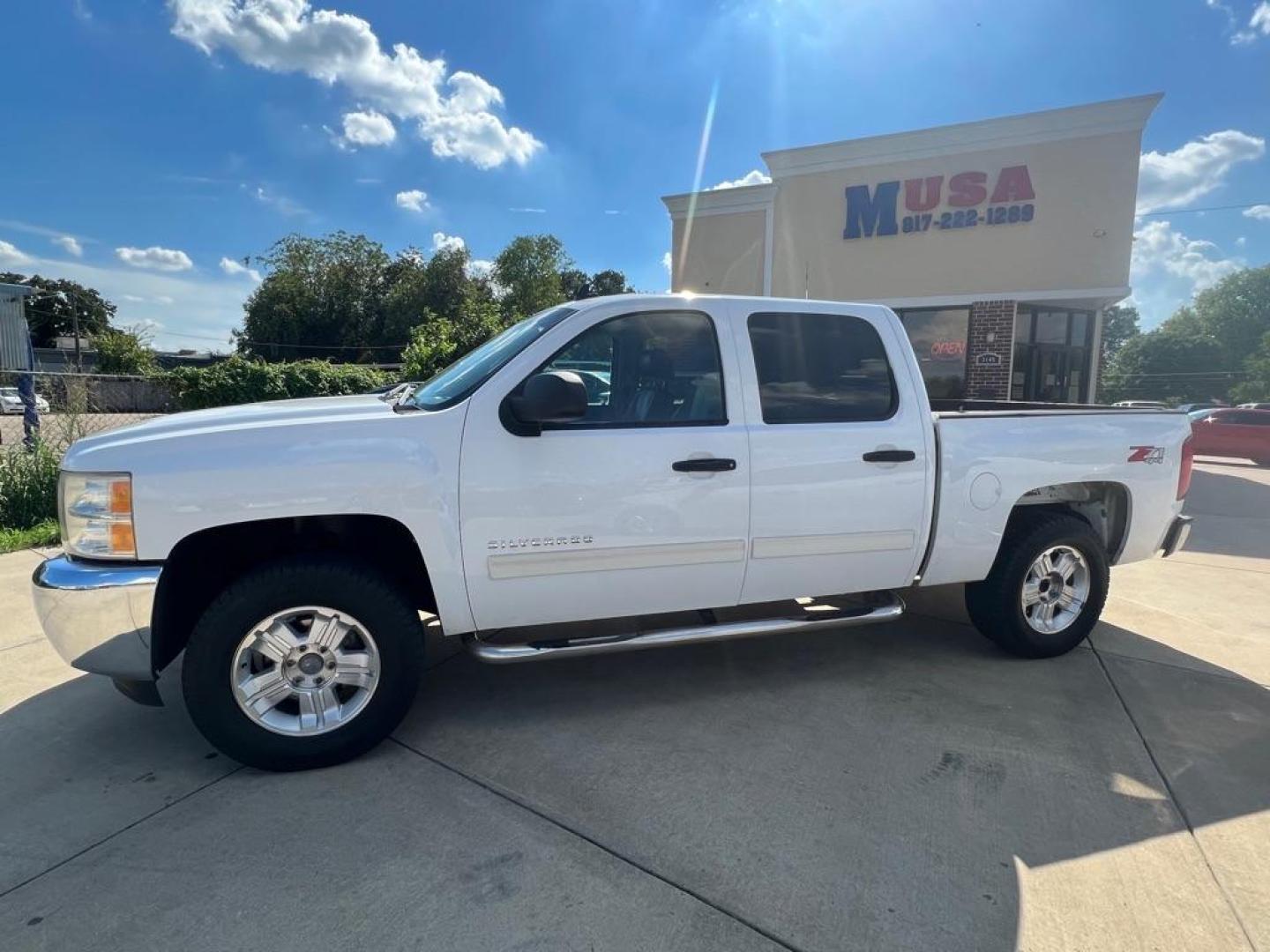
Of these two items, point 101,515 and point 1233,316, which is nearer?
point 101,515

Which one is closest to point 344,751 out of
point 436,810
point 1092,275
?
point 436,810

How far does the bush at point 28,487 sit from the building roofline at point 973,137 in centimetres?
1325

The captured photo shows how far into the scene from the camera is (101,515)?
2.69 metres

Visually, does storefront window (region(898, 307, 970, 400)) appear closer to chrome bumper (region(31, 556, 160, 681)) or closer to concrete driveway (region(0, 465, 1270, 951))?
concrete driveway (region(0, 465, 1270, 951))

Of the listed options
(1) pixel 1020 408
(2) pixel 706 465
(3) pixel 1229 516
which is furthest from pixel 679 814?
(3) pixel 1229 516

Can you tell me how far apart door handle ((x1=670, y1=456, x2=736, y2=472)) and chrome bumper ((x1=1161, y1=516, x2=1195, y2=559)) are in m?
3.05

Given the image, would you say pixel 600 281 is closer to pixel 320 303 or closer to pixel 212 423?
pixel 320 303

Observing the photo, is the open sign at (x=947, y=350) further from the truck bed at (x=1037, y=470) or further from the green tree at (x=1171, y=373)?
the green tree at (x=1171, y=373)

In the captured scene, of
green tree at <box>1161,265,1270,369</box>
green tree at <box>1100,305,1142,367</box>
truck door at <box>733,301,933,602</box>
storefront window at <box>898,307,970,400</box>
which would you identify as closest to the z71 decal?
truck door at <box>733,301,933,602</box>

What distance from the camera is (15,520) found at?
7.11m

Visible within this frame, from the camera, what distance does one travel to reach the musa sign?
A: 1326cm

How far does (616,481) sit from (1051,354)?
45.2 feet

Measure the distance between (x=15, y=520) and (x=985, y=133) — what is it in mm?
15408

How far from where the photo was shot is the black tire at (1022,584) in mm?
3996
